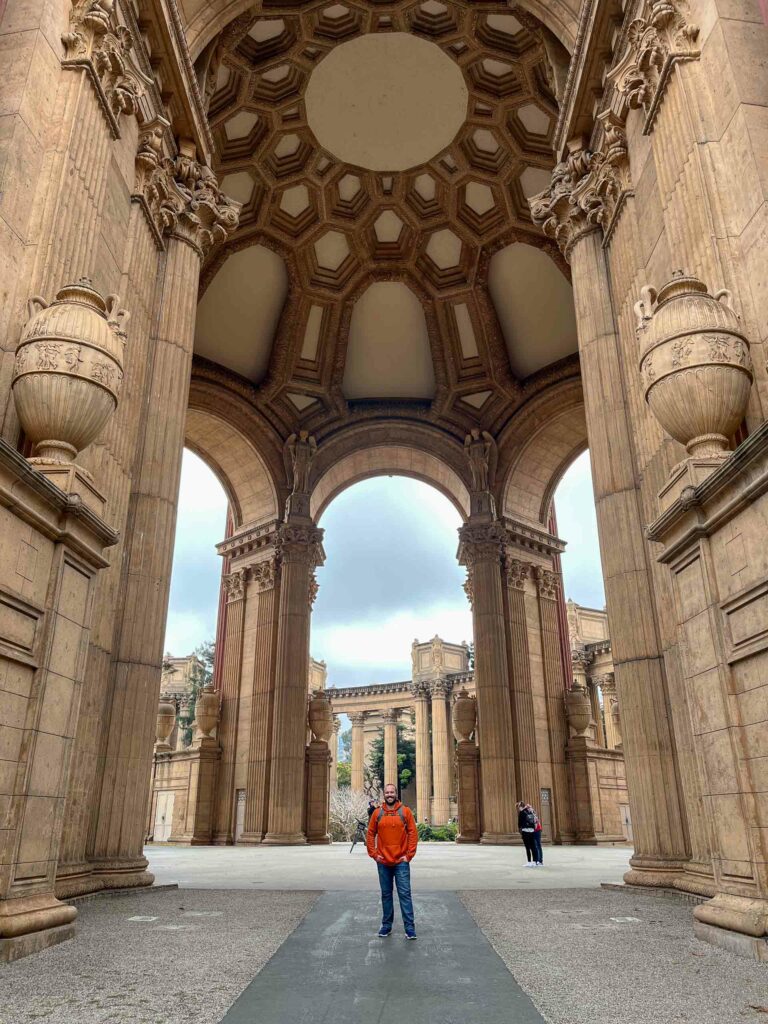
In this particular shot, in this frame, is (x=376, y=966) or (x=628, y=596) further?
(x=628, y=596)

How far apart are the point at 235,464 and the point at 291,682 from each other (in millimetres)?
8343

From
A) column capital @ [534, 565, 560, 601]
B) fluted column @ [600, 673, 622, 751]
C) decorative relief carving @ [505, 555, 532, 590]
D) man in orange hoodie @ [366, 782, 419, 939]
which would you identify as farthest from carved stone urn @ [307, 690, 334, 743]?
man in orange hoodie @ [366, 782, 419, 939]

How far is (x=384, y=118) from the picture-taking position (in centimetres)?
2178

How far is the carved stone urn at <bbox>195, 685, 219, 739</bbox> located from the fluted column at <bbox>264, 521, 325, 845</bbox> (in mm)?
2596

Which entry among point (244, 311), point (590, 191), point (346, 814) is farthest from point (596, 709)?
point (590, 191)

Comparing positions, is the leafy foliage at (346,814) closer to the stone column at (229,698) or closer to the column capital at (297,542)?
the stone column at (229,698)

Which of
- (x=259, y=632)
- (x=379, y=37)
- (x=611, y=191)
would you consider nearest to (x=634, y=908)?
(x=611, y=191)

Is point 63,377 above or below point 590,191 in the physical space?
below

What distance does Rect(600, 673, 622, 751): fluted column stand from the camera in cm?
3456

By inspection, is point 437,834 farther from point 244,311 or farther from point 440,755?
point 244,311

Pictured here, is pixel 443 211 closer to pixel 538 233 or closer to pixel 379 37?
pixel 538 233

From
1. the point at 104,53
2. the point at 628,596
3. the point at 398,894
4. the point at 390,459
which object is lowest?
the point at 398,894

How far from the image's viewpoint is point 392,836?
6.07 metres

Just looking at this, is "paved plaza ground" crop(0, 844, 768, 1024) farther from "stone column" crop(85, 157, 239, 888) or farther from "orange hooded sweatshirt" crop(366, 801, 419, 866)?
"stone column" crop(85, 157, 239, 888)
